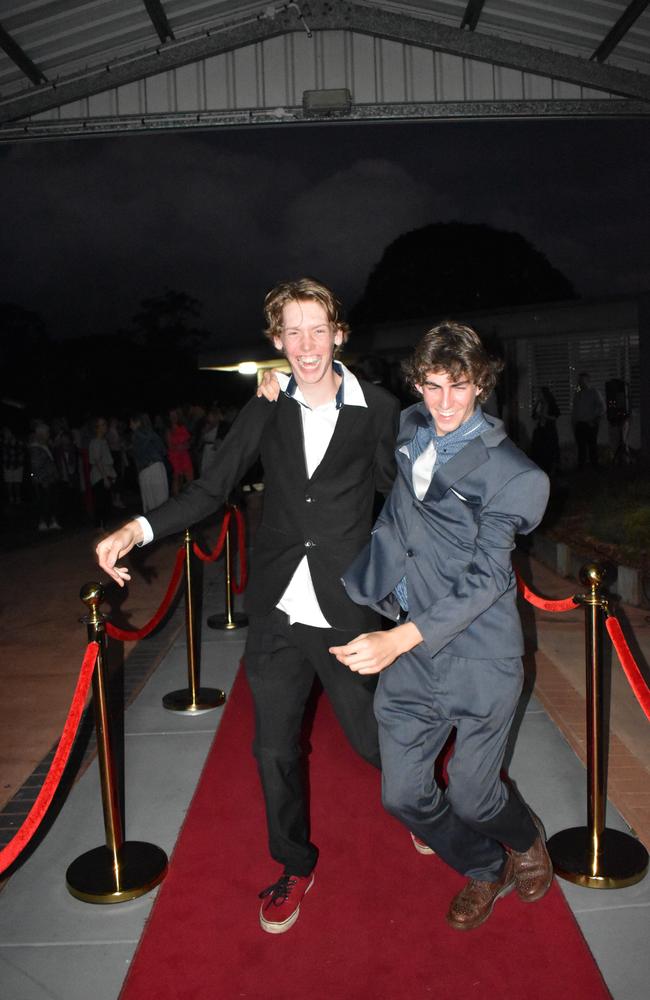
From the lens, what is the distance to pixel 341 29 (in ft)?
36.3

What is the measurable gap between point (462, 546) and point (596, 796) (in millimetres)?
1386

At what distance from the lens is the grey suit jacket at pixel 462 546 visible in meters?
2.59

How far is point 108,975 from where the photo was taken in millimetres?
2883

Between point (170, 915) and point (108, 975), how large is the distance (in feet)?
1.22

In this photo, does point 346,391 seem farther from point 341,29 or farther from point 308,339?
point 341,29

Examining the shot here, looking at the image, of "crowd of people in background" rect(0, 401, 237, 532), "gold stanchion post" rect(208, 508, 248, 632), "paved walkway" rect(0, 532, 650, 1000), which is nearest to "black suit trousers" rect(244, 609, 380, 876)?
"paved walkway" rect(0, 532, 650, 1000)

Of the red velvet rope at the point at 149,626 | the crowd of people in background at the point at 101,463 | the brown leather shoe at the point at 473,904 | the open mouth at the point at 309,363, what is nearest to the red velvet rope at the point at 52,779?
the red velvet rope at the point at 149,626

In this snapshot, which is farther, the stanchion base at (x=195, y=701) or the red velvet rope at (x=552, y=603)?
the stanchion base at (x=195, y=701)

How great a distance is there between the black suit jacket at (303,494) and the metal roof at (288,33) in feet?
30.0

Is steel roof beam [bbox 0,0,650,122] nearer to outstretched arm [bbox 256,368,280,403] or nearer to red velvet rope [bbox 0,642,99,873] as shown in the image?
outstretched arm [bbox 256,368,280,403]

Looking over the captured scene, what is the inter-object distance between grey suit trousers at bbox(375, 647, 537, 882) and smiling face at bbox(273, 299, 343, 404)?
3.45 ft

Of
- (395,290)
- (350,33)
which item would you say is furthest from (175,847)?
(395,290)

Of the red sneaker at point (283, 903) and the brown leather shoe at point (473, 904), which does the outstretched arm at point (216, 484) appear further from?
the brown leather shoe at point (473, 904)

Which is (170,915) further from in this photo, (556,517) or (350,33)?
(350,33)
